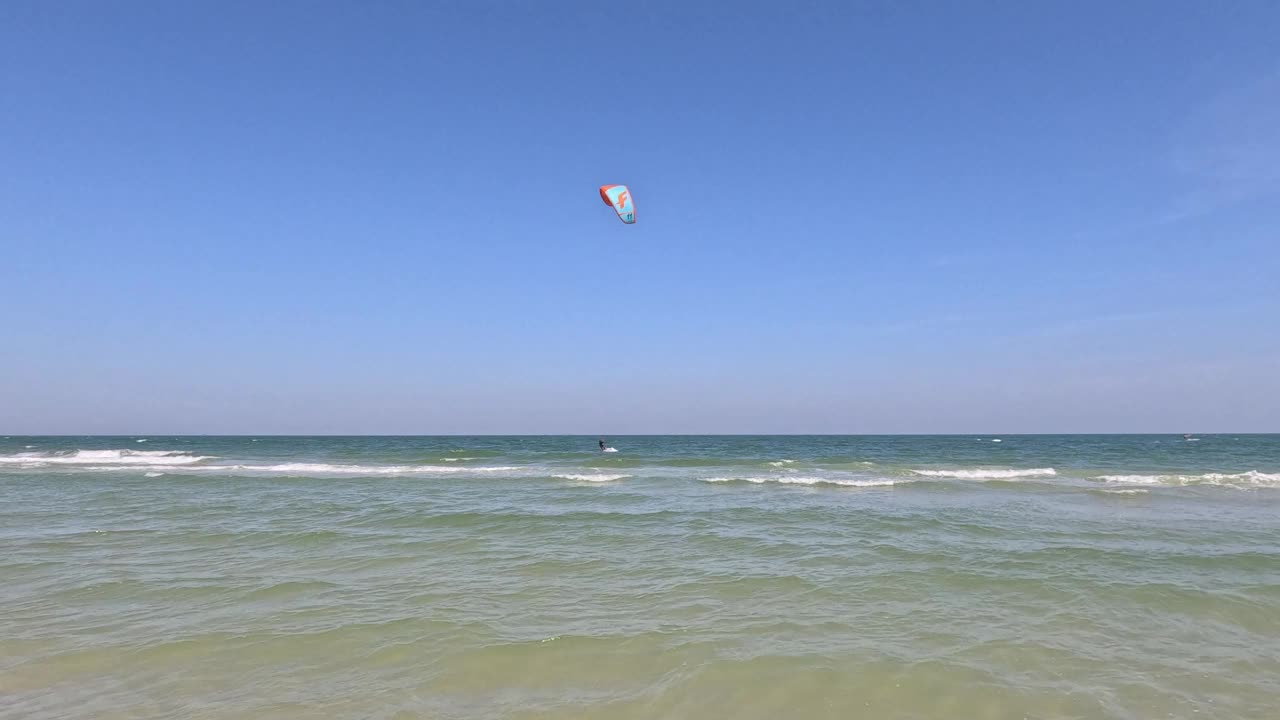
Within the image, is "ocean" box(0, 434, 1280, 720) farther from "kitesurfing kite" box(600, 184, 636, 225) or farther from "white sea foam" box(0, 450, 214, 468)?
"white sea foam" box(0, 450, 214, 468)

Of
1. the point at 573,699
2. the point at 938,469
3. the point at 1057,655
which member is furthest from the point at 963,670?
the point at 938,469

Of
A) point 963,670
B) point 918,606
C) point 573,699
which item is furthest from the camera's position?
point 918,606

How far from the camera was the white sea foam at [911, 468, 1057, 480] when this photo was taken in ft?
88.0

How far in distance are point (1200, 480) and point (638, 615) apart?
2841 centimetres

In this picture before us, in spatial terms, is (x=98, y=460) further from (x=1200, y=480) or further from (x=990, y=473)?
(x=1200, y=480)

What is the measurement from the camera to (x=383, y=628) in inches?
265

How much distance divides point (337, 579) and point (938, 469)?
2884 cm

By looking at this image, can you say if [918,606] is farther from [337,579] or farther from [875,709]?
[337,579]

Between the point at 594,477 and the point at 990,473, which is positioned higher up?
the point at 594,477

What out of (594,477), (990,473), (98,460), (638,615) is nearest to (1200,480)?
(990,473)

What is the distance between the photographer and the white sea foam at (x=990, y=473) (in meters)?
26.8

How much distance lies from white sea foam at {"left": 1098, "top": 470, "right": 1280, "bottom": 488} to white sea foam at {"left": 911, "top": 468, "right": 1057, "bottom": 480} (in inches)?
96.4

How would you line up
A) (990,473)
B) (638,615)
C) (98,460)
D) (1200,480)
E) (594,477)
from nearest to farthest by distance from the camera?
(638,615) → (1200,480) → (594,477) → (990,473) → (98,460)

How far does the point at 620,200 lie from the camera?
17.7 m
